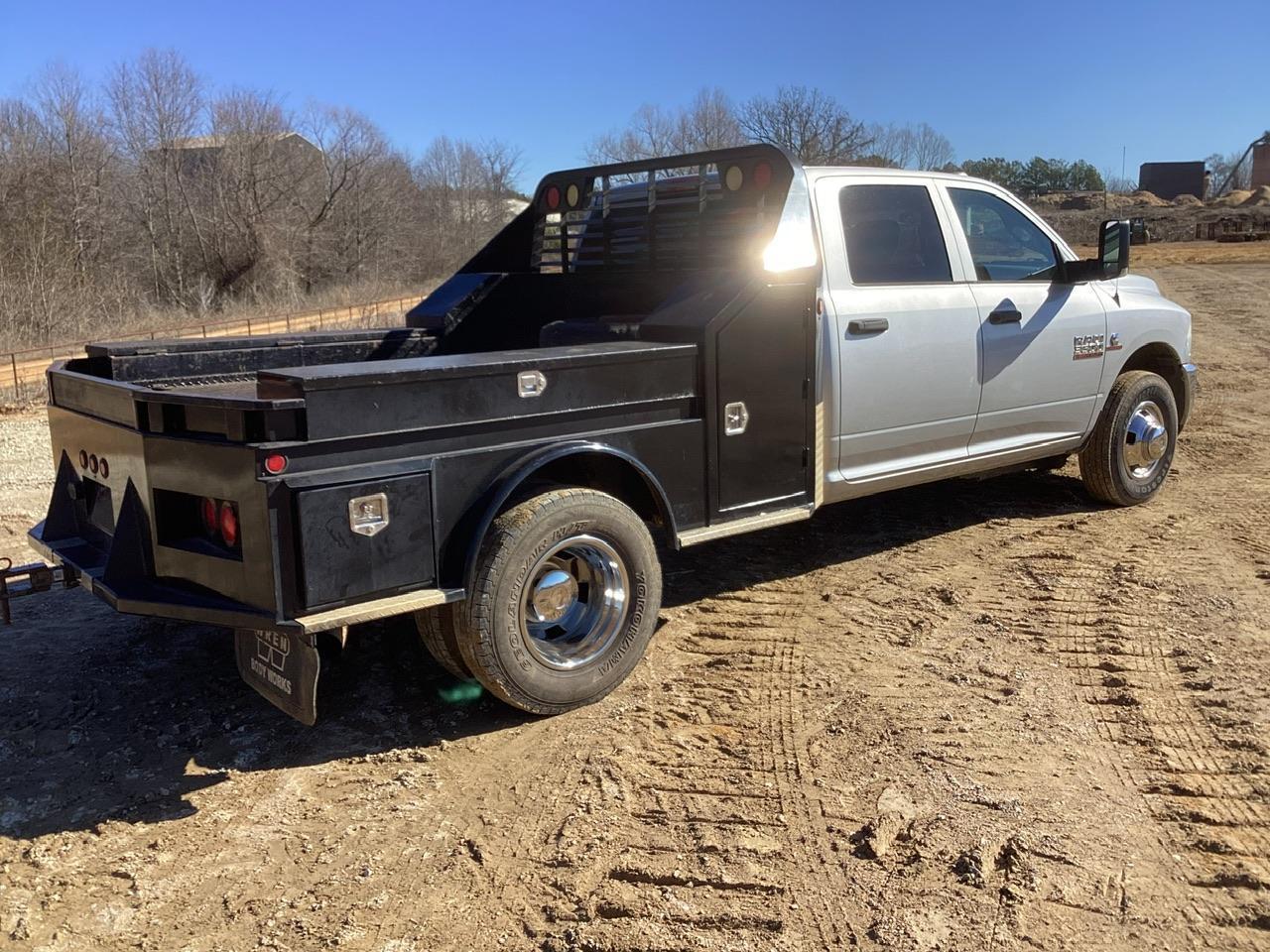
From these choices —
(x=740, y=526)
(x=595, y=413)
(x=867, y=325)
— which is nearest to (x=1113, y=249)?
→ (x=867, y=325)

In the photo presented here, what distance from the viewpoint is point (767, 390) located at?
4.80 metres

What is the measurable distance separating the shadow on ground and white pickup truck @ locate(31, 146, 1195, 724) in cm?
38

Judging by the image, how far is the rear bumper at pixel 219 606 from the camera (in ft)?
11.4

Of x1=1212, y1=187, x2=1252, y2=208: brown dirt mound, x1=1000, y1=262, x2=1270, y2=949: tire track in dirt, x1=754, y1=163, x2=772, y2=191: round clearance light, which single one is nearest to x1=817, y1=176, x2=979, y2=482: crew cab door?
x1=754, y1=163, x2=772, y2=191: round clearance light

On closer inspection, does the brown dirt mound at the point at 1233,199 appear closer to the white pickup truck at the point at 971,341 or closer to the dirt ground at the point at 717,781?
the white pickup truck at the point at 971,341

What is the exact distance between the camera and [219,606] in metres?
3.58

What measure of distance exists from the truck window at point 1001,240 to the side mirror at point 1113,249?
11.6 inches

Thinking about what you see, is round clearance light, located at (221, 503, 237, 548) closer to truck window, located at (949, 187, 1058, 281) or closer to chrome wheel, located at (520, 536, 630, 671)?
chrome wheel, located at (520, 536, 630, 671)

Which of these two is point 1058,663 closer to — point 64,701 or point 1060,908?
point 1060,908

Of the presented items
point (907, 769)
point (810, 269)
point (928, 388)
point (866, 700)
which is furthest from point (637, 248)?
point (907, 769)

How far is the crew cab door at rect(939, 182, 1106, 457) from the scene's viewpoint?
5.87m

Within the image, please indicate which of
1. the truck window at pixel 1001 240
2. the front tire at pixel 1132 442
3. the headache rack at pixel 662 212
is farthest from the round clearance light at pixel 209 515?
the front tire at pixel 1132 442

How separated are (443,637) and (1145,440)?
5.02 meters

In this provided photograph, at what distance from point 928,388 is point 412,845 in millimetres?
3482
